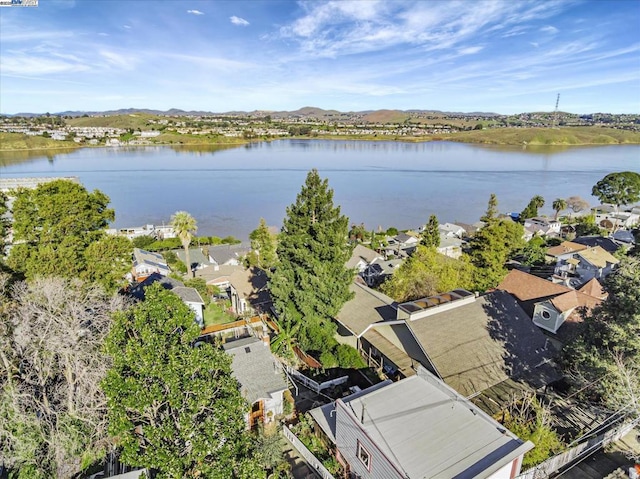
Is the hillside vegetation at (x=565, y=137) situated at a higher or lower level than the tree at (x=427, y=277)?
higher

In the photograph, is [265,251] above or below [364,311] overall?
below

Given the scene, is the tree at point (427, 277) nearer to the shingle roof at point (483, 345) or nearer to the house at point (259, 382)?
the shingle roof at point (483, 345)

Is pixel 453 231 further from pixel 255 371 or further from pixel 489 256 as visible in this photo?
pixel 255 371

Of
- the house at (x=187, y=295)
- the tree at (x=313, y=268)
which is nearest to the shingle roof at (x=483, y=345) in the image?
the tree at (x=313, y=268)

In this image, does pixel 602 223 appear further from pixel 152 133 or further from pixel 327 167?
pixel 152 133

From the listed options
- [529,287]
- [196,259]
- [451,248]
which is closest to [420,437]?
[529,287]

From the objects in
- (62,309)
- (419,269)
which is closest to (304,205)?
(419,269)

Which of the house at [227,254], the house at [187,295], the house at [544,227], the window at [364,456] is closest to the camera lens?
the window at [364,456]

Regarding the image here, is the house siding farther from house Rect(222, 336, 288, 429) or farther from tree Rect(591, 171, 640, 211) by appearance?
tree Rect(591, 171, 640, 211)
